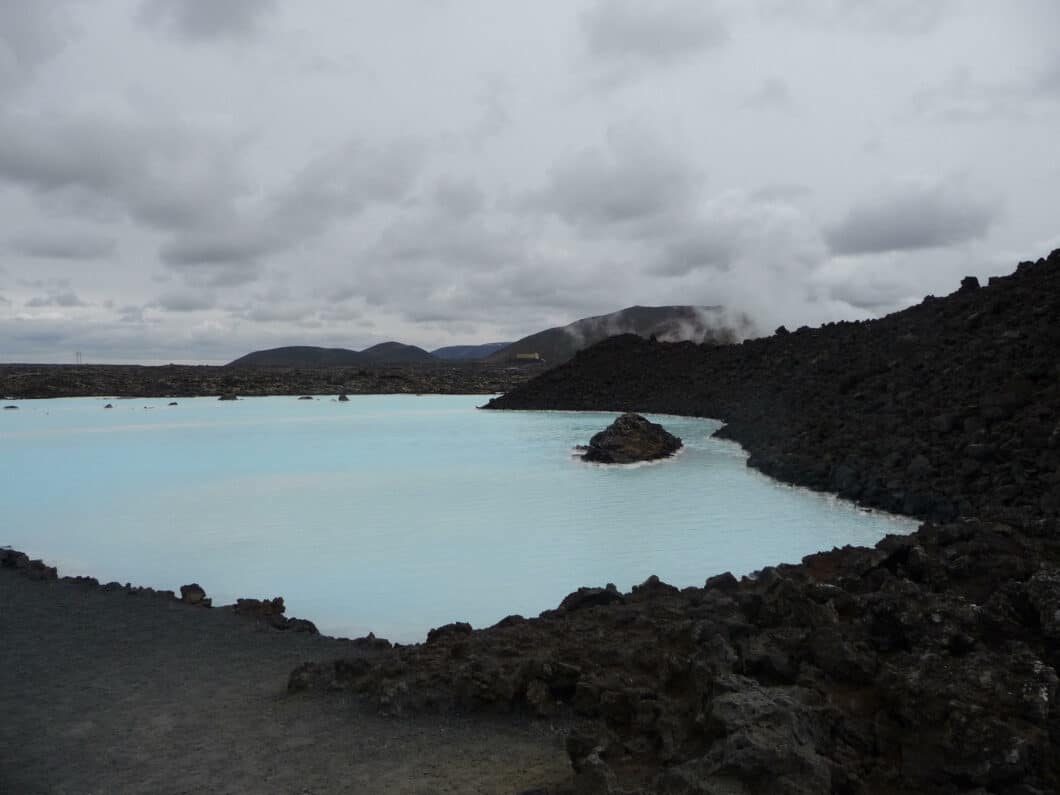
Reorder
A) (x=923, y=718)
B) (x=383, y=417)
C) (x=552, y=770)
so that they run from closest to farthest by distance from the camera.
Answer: (x=923, y=718) < (x=552, y=770) < (x=383, y=417)

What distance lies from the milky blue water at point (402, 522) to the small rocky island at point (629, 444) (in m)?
0.62

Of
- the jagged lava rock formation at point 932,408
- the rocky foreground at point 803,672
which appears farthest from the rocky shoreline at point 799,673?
the jagged lava rock formation at point 932,408

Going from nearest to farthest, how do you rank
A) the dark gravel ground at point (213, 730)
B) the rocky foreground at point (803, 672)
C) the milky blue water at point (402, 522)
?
the rocky foreground at point (803, 672) → the dark gravel ground at point (213, 730) → the milky blue water at point (402, 522)

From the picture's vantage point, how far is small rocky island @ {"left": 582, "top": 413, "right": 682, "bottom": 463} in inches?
788

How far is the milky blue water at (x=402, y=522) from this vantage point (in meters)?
9.58

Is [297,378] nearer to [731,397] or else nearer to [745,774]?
[731,397]

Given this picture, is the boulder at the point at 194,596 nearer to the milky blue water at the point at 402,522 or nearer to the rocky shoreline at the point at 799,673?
the milky blue water at the point at 402,522

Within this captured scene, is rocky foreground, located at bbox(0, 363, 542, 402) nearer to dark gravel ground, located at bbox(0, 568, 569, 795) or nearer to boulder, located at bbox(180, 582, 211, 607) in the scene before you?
boulder, located at bbox(180, 582, 211, 607)

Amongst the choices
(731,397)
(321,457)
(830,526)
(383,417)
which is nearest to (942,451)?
(830,526)

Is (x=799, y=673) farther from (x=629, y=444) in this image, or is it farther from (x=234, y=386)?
(x=234, y=386)

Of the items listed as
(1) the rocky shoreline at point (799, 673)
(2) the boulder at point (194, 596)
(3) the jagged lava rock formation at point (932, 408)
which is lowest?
(2) the boulder at point (194, 596)

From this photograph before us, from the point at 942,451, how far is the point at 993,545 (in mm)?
9319

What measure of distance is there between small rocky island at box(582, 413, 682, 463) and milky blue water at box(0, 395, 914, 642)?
615 millimetres

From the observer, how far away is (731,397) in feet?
119
